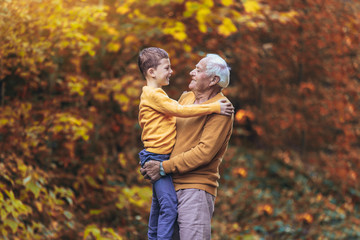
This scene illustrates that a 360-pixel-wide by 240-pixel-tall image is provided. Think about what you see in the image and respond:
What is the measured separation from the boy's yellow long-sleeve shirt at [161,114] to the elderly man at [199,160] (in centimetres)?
7

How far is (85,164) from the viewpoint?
7254 millimetres

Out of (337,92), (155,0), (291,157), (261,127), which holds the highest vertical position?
(155,0)

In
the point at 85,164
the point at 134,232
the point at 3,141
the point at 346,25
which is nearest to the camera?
the point at 3,141

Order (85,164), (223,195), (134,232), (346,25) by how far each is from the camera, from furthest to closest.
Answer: (346,25)
(223,195)
(85,164)
(134,232)

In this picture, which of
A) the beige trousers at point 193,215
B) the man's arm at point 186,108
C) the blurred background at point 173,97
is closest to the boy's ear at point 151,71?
the man's arm at point 186,108

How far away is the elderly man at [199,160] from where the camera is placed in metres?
3.36

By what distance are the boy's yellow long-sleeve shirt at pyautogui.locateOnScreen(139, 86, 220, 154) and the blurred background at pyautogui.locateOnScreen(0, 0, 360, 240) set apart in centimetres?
217

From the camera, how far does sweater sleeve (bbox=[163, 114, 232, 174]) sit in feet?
11.0

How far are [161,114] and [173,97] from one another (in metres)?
4.30

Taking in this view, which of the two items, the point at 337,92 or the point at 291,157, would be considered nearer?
the point at 337,92

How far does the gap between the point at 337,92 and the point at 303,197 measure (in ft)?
7.02

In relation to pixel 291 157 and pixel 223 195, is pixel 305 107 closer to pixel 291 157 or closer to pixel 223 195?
pixel 291 157

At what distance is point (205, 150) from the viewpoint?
336cm

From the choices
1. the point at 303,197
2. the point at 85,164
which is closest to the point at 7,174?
the point at 85,164
